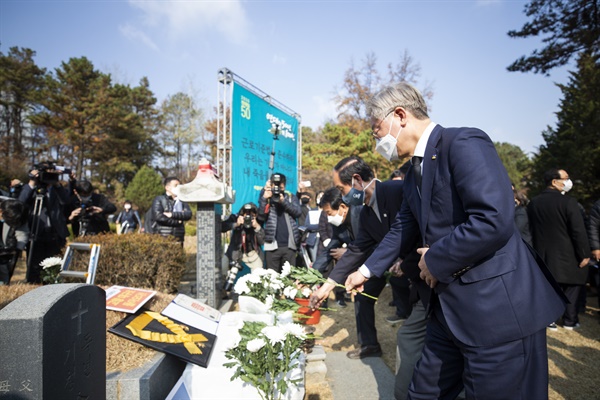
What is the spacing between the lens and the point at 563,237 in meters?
5.11

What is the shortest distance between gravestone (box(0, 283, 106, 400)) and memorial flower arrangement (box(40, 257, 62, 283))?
2.66 meters

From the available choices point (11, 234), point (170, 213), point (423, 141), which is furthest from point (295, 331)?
point (11, 234)

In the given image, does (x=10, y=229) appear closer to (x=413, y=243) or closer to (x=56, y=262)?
(x=56, y=262)

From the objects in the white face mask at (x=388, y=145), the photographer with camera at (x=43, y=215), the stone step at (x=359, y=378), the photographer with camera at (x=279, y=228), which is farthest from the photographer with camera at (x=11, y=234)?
the white face mask at (x=388, y=145)

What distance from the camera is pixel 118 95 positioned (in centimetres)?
3183

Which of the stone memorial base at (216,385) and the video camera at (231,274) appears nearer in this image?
the stone memorial base at (216,385)

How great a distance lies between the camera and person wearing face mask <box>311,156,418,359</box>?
10.5 feet

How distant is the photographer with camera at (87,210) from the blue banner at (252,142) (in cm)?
245

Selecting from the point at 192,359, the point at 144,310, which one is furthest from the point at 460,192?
the point at 144,310

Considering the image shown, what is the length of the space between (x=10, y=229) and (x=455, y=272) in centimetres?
618

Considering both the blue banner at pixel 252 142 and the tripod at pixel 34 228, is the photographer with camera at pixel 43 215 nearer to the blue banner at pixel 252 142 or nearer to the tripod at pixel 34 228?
the tripod at pixel 34 228

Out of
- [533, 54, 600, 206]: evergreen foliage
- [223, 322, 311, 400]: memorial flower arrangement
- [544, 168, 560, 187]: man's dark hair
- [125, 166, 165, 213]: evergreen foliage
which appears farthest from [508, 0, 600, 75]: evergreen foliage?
[125, 166, 165, 213]: evergreen foliage

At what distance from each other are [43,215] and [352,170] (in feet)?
15.2

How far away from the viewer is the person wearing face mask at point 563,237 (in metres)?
4.98
